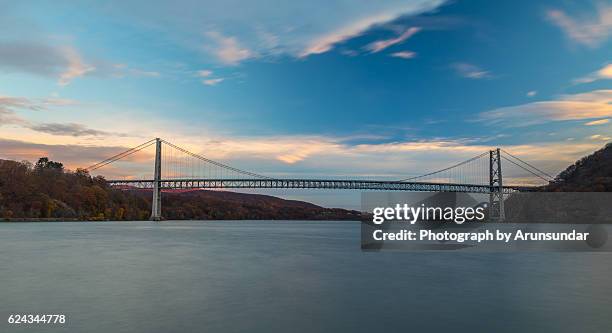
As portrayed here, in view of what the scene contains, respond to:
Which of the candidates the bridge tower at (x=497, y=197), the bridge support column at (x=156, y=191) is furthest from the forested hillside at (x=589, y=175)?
the bridge support column at (x=156, y=191)

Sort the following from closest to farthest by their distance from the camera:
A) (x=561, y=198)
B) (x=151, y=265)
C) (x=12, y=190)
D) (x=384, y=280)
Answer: (x=384, y=280) → (x=151, y=265) → (x=12, y=190) → (x=561, y=198)

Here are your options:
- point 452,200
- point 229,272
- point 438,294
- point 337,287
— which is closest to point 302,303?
point 337,287

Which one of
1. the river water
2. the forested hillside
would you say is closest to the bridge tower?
the forested hillside

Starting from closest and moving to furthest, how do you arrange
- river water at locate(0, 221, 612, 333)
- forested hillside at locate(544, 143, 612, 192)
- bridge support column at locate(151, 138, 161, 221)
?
river water at locate(0, 221, 612, 333) < bridge support column at locate(151, 138, 161, 221) < forested hillside at locate(544, 143, 612, 192)

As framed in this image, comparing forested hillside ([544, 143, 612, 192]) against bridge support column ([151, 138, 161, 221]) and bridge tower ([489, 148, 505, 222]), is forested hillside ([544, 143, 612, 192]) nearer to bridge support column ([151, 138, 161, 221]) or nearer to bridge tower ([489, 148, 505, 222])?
bridge tower ([489, 148, 505, 222])

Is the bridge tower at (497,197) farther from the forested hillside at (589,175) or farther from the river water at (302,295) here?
the river water at (302,295)

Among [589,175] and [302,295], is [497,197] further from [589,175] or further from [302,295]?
[302,295]

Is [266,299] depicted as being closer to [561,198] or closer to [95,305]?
[95,305]

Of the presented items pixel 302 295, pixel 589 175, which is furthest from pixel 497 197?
pixel 302 295
